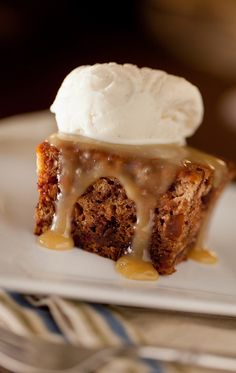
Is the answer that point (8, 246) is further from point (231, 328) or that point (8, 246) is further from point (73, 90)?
point (231, 328)

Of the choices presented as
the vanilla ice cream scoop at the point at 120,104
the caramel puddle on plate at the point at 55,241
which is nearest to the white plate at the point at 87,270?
the caramel puddle on plate at the point at 55,241

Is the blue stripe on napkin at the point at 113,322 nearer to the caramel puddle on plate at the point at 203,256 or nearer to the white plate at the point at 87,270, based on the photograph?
the white plate at the point at 87,270

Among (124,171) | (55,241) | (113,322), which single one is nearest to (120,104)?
(124,171)

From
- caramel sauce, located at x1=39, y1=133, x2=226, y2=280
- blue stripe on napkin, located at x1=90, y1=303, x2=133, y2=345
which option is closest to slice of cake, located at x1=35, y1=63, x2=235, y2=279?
caramel sauce, located at x1=39, y1=133, x2=226, y2=280

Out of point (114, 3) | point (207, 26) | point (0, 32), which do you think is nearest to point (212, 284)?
point (0, 32)

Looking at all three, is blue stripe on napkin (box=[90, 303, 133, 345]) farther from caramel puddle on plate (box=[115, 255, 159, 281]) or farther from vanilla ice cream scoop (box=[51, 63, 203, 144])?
vanilla ice cream scoop (box=[51, 63, 203, 144])
